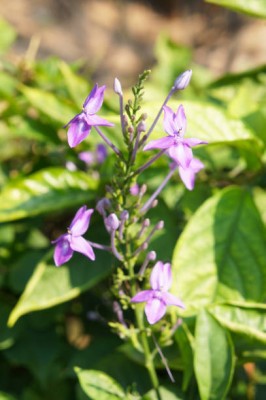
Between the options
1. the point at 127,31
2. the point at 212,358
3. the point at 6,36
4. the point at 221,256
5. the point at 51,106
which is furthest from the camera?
the point at 127,31

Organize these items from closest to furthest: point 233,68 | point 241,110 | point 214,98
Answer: point 241,110 < point 214,98 < point 233,68

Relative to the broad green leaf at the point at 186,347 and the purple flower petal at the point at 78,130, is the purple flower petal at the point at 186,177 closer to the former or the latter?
the purple flower petal at the point at 78,130

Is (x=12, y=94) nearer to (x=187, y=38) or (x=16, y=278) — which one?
(x=16, y=278)

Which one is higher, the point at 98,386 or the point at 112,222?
the point at 112,222

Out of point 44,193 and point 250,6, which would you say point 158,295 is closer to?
point 44,193

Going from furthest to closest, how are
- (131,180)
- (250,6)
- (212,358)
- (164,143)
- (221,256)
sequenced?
(250,6), (221,256), (212,358), (131,180), (164,143)

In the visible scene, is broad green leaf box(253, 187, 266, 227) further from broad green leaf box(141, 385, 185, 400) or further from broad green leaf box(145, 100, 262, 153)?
broad green leaf box(141, 385, 185, 400)

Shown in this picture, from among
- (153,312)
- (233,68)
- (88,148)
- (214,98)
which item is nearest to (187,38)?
(233,68)

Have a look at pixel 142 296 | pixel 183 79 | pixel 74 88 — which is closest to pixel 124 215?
pixel 142 296
